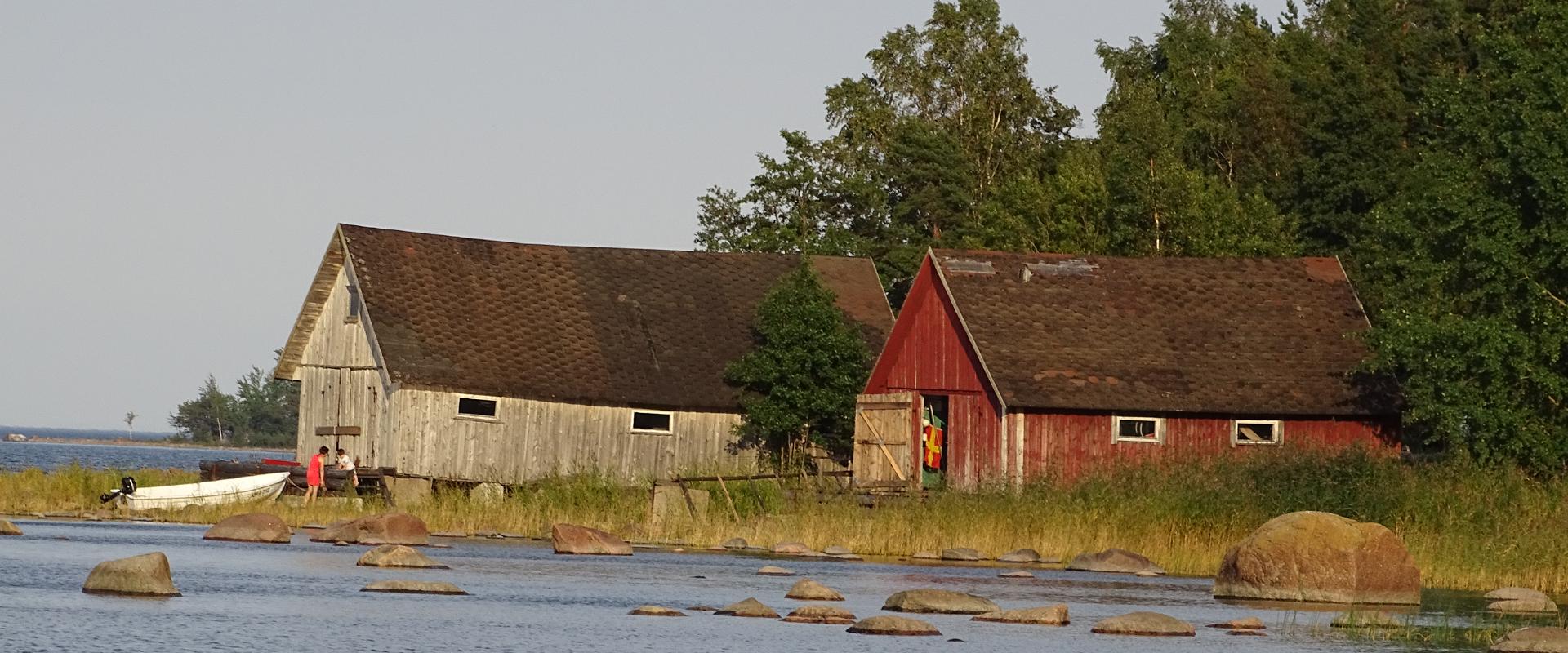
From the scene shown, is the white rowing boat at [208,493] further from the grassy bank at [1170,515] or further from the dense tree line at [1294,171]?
the dense tree line at [1294,171]

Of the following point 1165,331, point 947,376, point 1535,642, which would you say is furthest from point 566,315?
point 1535,642

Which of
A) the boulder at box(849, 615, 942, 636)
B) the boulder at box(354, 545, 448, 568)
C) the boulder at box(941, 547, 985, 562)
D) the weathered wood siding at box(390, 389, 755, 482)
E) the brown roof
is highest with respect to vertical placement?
the brown roof

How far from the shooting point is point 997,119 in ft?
265

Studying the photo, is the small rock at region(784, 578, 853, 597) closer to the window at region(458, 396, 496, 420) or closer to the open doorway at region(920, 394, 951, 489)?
the open doorway at region(920, 394, 951, 489)

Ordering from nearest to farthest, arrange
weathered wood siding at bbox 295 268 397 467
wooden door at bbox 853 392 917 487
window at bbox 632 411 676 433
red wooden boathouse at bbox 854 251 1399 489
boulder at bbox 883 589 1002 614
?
boulder at bbox 883 589 1002 614 → red wooden boathouse at bbox 854 251 1399 489 → wooden door at bbox 853 392 917 487 → weathered wood siding at bbox 295 268 397 467 → window at bbox 632 411 676 433

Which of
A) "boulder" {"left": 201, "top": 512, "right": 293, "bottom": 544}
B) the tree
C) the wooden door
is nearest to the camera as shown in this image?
"boulder" {"left": 201, "top": 512, "right": 293, "bottom": 544}

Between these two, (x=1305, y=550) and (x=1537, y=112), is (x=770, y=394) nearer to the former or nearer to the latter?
(x=1537, y=112)

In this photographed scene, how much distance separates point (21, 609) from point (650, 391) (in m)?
27.8

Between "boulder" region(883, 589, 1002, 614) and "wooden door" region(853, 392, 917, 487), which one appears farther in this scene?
"wooden door" region(853, 392, 917, 487)

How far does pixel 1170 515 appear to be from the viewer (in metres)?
36.7

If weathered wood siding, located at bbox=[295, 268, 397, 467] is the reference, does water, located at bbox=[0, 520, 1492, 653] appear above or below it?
below

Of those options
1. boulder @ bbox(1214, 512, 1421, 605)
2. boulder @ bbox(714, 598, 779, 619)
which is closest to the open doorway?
boulder @ bbox(1214, 512, 1421, 605)

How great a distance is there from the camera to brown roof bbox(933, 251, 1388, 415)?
4525cm

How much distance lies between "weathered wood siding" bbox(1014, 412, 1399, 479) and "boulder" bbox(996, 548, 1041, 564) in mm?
7226
